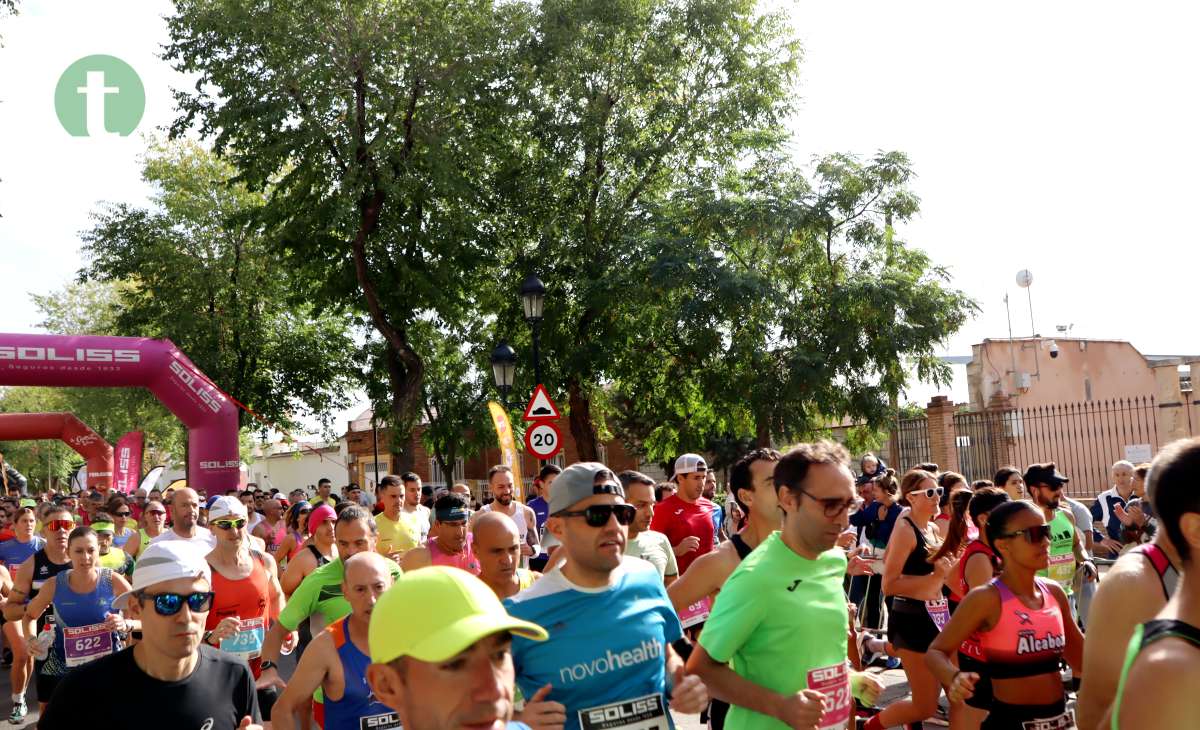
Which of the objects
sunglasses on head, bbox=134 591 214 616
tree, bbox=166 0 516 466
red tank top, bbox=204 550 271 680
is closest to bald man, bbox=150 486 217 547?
red tank top, bbox=204 550 271 680

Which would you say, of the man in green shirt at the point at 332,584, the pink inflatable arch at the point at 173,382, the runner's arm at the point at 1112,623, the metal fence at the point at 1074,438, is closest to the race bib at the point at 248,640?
the man in green shirt at the point at 332,584

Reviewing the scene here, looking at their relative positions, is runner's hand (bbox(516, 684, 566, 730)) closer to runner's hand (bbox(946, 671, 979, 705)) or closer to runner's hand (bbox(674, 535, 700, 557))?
runner's hand (bbox(946, 671, 979, 705))

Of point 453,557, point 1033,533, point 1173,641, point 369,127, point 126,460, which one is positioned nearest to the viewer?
point 1173,641

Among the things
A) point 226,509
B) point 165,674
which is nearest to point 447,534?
point 226,509

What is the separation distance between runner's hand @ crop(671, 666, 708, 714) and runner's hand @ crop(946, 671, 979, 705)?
1.46 meters

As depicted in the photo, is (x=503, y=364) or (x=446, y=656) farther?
(x=503, y=364)

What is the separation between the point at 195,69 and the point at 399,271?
6175 mm

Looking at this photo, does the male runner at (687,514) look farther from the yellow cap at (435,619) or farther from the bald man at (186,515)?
the yellow cap at (435,619)

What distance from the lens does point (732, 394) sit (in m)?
24.4

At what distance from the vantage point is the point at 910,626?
7.26 m

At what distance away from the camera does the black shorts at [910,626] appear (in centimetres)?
716

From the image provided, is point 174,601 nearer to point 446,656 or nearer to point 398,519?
point 446,656

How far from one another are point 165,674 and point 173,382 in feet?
64.7

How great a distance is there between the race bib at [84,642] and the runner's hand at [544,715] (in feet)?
21.1
